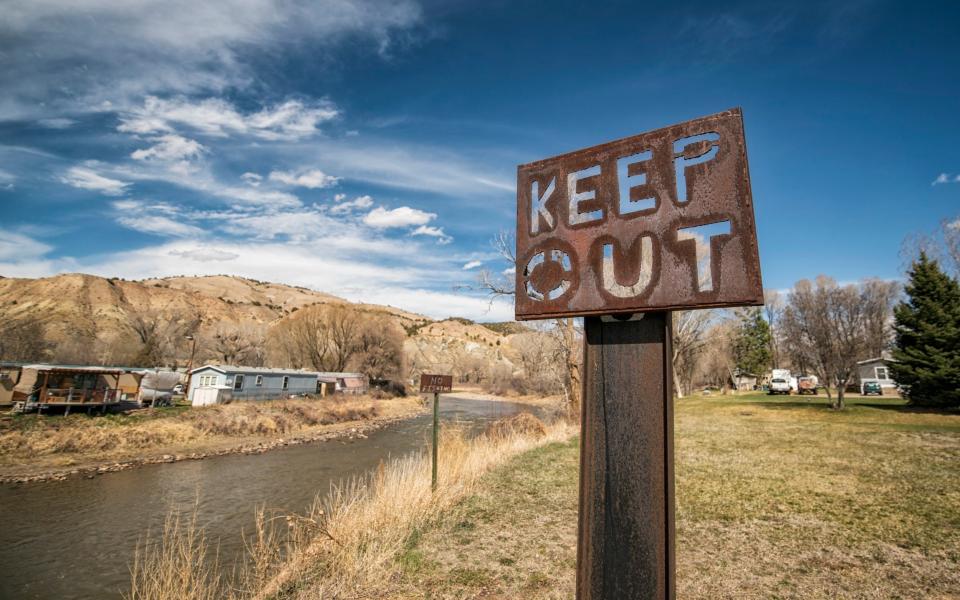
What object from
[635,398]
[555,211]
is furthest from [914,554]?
[555,211]

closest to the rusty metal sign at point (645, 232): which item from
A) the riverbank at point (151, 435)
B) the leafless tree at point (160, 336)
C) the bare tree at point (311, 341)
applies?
the riverbank at point (151, 435)

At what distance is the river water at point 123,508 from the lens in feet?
25.4

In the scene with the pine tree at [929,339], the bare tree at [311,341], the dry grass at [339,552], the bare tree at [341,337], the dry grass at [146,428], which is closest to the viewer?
the dry grass at [339,552]

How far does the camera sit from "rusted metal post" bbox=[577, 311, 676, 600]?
1.71 m

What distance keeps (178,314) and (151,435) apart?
50.5 meters

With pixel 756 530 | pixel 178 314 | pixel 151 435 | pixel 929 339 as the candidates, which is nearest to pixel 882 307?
pixel 929 339

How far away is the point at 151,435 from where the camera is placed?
19438 mm

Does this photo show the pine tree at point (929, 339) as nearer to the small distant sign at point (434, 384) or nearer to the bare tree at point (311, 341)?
the small distant sign at point (434, 384)

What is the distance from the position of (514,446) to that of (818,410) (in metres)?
15.5

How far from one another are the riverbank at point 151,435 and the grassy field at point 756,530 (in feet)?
50.4

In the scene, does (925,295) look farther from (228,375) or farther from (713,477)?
(228,375)

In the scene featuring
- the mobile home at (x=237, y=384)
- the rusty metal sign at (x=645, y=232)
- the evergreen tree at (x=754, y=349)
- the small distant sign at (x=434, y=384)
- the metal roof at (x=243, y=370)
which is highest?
the evergreen tree at (x=754, y=349)

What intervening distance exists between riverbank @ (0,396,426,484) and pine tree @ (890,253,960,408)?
86.3 ft

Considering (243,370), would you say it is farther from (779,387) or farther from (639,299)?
(779,387)
